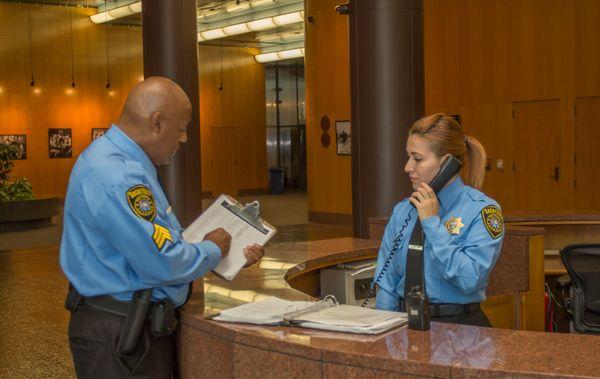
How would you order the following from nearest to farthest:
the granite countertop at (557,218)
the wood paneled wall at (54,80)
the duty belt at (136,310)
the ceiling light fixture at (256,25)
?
the duty belt at (136,310)
the granite countertop at (557,218)
the ceiling light fixture at (256,25)
the wood paneled wall at (54,80)

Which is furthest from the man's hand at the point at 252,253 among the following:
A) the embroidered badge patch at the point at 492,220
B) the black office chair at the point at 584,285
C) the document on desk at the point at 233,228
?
the black office chair at the point at 584,285

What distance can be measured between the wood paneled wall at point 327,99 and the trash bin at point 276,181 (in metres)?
12.6

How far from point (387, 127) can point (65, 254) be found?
630 cm

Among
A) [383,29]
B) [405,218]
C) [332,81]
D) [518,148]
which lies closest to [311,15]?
[332,81]

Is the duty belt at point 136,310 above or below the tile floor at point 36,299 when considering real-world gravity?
above

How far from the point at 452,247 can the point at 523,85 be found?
11.7 m

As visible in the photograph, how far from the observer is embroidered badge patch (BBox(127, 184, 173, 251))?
2596 mm

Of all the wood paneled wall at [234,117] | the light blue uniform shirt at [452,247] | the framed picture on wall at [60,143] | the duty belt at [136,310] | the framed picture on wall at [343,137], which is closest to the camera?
the duty belt at [136,310]

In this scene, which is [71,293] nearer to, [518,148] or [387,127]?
[387,127]

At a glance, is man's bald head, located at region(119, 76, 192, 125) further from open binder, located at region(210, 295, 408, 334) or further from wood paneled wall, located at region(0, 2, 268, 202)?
wood paneled wall, located at region(0, 2, 268, 202)

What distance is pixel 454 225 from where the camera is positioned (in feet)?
9.97

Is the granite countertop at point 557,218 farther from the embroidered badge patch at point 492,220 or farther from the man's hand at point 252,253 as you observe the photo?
the man's hand at point 252,253

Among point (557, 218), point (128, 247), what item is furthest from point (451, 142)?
point (557, 218)

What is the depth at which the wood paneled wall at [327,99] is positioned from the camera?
16672mm
